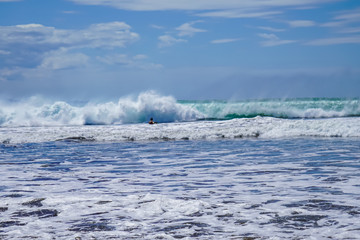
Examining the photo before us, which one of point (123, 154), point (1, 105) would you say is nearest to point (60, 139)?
point (123, 154)

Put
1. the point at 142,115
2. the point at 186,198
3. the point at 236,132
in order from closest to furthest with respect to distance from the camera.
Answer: the point at 186,198 → the point at 236,132 → the point at 142,115

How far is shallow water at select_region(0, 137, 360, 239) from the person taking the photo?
4.58 m

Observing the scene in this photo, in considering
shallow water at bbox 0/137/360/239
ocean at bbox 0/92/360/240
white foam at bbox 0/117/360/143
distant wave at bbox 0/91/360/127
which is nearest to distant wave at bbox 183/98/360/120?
distant wave at bbox 0/91/360/127

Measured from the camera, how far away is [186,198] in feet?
19.8

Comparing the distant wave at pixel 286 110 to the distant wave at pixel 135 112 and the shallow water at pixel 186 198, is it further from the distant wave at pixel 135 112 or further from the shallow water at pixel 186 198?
the shallow water at pixel 186 198

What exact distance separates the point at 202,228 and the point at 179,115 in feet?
98.0

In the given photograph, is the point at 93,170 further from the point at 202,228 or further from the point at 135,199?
the point at 202,228

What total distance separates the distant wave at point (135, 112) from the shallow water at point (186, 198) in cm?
2354

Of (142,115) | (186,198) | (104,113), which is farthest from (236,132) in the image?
(104,113)

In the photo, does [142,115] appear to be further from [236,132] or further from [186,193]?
[186,193]

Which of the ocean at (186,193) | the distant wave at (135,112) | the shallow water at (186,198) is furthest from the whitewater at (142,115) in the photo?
the shallow water at (186,198)

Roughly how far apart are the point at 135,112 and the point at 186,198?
94.2 ft

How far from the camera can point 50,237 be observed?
4422mm

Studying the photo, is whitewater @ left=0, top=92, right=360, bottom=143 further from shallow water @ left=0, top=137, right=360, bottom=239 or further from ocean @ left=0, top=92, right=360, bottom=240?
shallow water @ left=0, top=137, right=360, bottom=239
